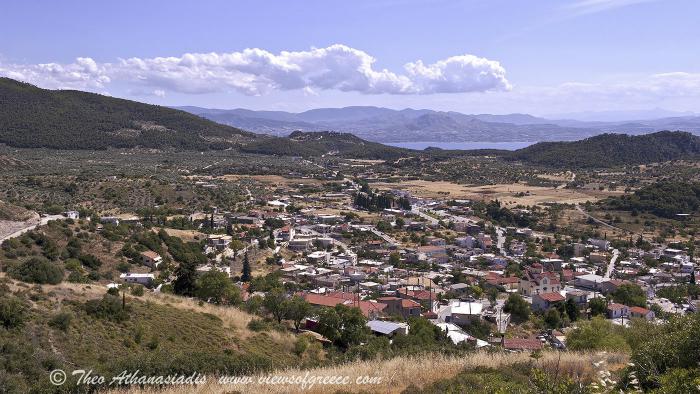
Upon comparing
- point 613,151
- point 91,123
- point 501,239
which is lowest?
point 501,239

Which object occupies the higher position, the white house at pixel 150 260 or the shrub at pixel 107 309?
the shrub at pixel 107 309

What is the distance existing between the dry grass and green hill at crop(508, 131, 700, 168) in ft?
372

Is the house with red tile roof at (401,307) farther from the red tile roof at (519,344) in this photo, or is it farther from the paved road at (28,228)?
the paved road at (28,228)

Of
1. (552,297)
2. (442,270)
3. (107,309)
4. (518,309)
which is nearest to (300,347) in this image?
(107,309)

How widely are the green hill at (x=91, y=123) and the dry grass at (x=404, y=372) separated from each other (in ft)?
336

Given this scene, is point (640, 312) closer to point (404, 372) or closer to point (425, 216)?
point (404, 372)

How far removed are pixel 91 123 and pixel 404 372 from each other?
121m

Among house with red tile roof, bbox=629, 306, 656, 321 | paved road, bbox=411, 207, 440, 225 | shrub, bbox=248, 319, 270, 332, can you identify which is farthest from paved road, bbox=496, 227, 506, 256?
shrub, bbox=248, 319, 270, 332

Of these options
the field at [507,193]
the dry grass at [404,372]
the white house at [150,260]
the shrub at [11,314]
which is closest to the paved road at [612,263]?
the field at [507,193]

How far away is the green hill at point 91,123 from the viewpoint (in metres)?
103

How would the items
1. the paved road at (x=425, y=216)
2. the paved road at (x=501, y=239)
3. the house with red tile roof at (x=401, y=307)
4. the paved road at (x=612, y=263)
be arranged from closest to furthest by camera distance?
the house with red tile roof at (x=401, y=307), the paved road at (x=612, y=263), the paved road at (x=501, y=239), the paved road at (x=425, y=216)

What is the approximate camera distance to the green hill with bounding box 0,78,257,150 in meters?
103

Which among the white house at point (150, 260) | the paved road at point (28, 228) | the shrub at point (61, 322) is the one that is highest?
the shrub at point (61, 322)

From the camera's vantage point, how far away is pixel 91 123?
11631 cm
